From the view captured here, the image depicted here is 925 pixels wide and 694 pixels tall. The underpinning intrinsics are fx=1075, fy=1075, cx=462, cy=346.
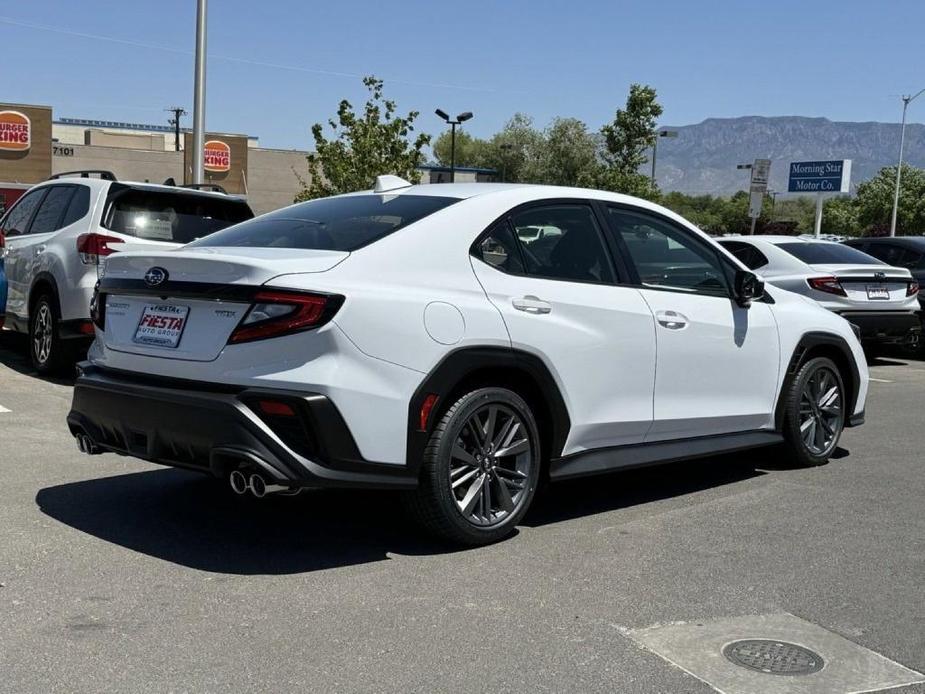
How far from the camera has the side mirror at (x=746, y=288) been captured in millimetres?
6152

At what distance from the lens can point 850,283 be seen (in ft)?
40.5

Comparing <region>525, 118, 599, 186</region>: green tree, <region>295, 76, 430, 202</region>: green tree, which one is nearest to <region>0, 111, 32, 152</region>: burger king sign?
<region>295, 76, 430, 202</region>: green tree

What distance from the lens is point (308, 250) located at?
4742 mm

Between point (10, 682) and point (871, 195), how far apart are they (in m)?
95.1

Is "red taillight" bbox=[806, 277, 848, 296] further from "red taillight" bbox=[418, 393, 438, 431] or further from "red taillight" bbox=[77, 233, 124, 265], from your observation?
"red taillight" bbox=[418, 393, 438, 431]

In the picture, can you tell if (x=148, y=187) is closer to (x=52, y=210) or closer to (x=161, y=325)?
(x=52, y=210)

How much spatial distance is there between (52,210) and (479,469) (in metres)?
6.50

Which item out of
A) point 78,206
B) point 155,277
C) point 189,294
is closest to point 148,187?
point 78,206

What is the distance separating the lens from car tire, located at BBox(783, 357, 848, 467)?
670cm

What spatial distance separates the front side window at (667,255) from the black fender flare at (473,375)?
983mm

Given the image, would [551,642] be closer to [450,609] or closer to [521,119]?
[450,609]

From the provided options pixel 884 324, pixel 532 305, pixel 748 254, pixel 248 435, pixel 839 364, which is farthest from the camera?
pixel 748 254

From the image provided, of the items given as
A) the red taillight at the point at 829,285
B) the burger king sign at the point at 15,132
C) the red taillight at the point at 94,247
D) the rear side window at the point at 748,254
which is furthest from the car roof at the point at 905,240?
the burger king sign at the point at 15,132

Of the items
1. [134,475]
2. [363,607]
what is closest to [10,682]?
[363,607]
